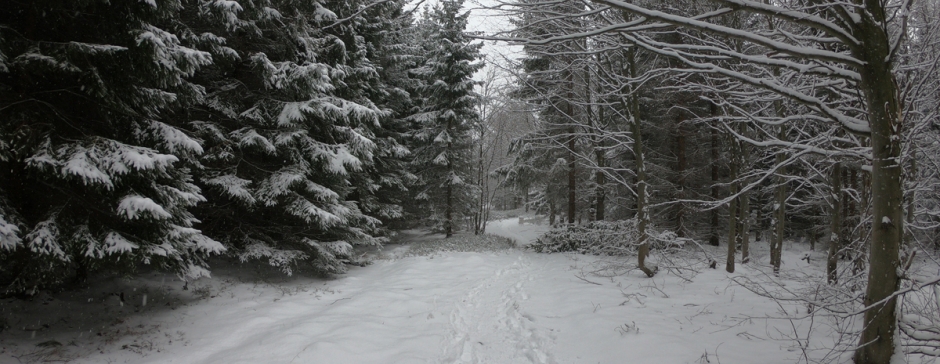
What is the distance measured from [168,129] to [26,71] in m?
1.54

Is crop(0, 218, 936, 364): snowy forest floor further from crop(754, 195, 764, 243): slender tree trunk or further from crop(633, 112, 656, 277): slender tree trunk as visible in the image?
crop(754, 195, 764, 243): slender tree trunk

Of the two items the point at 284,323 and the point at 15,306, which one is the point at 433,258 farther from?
the point at 15,306

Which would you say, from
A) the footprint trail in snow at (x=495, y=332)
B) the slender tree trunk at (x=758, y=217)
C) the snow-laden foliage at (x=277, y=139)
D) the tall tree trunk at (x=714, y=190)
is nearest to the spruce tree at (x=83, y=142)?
the snow-laden foliage at (x=277, y=139)

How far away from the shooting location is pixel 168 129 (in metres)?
5.83

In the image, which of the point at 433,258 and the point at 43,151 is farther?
the point at 433,258

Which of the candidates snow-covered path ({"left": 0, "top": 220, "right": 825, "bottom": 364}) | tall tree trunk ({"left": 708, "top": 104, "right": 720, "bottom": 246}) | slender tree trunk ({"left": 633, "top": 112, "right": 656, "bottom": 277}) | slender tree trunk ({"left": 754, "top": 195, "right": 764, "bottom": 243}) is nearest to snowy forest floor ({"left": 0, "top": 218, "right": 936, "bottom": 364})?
snow-covered path ({"left": 0, "top": 220, "right": 825, "bottom": 364})

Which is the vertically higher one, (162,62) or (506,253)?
(162,62)

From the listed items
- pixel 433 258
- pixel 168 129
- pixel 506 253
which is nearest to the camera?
pixel 168 129

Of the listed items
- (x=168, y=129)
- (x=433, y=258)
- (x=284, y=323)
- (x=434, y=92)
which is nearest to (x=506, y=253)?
(x=433, y=258)

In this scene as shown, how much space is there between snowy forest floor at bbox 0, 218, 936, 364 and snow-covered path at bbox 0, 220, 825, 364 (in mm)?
26

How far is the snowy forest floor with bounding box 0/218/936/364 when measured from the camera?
4.65 meters

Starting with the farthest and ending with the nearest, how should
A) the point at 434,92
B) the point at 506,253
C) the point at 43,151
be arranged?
1. the point at 434,92
2. the point at 506,253
3. the point at 43,151

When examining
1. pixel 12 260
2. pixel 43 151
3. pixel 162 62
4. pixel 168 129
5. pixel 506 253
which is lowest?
pixel 506 253

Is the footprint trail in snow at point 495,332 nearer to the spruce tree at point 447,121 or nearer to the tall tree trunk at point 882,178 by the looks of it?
the tall tree trunk at point 882,178
